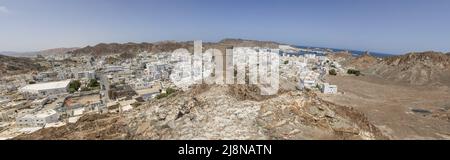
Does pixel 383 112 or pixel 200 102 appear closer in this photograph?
pixel 200 102

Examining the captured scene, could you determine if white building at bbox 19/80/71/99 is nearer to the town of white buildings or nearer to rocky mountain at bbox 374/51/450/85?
the town of white buildings

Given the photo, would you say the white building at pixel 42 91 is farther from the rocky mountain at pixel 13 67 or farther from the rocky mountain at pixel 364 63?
the rocky mountain at pixel 364 63

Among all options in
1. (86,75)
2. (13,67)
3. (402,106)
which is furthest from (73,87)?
(402,106)

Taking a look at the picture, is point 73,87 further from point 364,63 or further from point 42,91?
point 364,63

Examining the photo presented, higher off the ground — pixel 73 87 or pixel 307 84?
pixel 307 84
